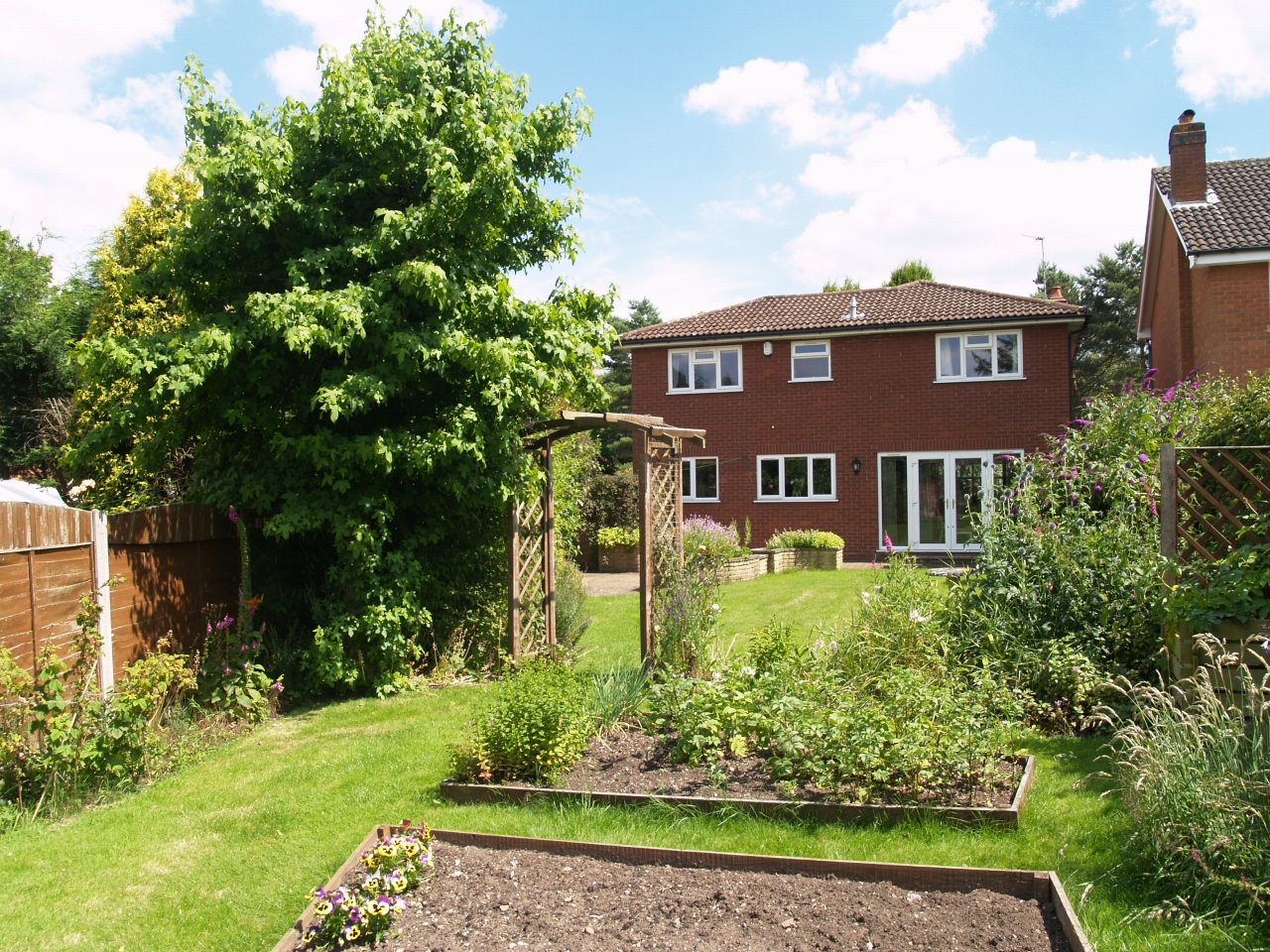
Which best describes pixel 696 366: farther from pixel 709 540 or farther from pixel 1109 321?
pixel 1109 321

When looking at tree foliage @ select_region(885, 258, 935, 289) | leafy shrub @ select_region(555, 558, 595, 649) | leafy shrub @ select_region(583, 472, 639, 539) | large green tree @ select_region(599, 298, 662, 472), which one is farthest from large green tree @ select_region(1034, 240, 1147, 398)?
leafy shrub @ select_region(555, 558, 595, 649)

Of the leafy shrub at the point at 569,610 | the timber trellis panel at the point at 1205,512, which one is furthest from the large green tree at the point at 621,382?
the timber trellis panel at the point at 1205,512

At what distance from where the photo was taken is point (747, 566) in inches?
711

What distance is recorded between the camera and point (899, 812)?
488 centimetres

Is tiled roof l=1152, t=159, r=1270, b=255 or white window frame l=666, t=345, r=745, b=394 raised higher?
tiled roof l=1152, t=159, r=1270, b=255

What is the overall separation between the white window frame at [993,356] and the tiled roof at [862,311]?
447 mm

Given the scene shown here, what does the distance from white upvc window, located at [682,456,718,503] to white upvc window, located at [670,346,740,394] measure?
73.4 inches

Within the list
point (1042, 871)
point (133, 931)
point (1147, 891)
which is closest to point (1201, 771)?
point (1147, 891)

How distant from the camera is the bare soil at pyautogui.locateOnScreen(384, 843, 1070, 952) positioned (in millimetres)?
3594

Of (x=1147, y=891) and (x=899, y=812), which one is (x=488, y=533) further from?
(x=1147, y=891)

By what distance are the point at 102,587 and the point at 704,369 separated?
1806 cm

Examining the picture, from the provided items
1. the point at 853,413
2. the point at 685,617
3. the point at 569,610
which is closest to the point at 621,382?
the point at 853,413

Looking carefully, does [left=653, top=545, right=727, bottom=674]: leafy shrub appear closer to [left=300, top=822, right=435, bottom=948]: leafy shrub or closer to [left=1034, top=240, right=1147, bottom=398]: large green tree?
[left=300, top=822, right=435, bottom=948]: leafy shrub

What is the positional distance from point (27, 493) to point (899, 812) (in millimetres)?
7190
